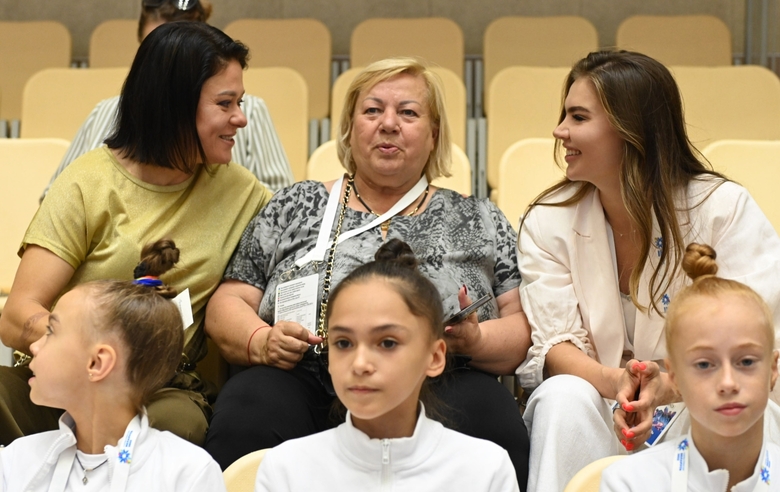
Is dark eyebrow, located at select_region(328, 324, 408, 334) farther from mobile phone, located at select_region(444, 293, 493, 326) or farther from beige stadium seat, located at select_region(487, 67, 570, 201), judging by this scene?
beige stadium seat, located at select_region(487, 67, 570, 201)

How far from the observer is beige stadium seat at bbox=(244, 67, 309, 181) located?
3.85 metres

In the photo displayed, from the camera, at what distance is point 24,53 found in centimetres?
459

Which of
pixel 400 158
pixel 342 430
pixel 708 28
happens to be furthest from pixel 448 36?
pixel 342 430

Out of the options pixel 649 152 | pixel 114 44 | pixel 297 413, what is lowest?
pixel 297 413

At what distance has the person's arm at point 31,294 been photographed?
6.92 ft

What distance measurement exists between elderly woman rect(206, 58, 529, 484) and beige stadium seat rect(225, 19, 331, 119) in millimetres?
1923

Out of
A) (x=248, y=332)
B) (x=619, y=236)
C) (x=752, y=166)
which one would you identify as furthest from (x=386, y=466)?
(x=752, y=166)

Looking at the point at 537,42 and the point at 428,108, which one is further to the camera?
the point at 537,42

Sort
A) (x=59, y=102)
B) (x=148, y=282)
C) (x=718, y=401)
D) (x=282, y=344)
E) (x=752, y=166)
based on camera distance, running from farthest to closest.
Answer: (x=59, y=102) < (x=752, y=166) < (x=282, y=344) < (x=148, y=282) < (x=718, y=401)

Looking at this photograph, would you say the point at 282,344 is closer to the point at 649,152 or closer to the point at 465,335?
the point at 465,335

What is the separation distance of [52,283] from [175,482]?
76 centimetres

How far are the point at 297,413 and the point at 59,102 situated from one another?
2491 millimetres

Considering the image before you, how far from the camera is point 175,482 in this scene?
64.4 inches

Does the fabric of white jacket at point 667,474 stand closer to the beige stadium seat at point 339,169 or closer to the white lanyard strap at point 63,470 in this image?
the white lanyard strap at point 63,470
